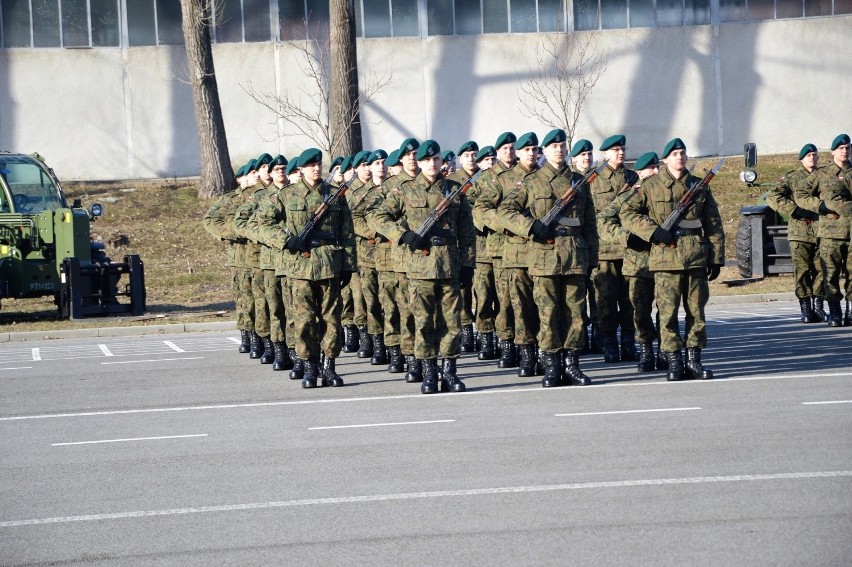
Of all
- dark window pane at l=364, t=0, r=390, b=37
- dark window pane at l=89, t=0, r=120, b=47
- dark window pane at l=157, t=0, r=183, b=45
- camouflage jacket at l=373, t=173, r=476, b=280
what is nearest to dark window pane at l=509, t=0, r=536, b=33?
dark window pane at l=364, t=0, r=390, b=37

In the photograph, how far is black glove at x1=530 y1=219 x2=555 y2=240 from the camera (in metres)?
13.3

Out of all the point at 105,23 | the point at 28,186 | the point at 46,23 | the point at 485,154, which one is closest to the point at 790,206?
the point at 485,154

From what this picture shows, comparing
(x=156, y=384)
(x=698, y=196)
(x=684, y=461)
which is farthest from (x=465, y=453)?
(x=156, y=384)

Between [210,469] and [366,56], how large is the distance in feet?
102

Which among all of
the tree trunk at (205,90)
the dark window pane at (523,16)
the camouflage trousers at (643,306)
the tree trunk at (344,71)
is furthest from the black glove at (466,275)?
the dark window pane at (523,16)

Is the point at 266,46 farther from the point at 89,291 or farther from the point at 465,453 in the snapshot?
the point at 465,453

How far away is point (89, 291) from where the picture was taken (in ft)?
78.5

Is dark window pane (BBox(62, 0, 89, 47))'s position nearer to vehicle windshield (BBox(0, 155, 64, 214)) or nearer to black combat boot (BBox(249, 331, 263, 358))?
vehicle windshield (BBox(0, 155, 64, 214))

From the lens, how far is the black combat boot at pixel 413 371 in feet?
46.7

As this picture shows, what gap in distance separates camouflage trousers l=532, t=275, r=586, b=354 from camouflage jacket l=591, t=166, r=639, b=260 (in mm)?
2360

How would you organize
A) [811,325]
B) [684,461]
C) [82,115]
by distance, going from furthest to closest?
[82,115] < [811,325] < [684,461]

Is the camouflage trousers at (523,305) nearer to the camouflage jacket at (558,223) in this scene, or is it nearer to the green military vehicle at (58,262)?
the camouflage jacket at (558,223)

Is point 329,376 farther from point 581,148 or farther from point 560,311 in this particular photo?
point 581,148

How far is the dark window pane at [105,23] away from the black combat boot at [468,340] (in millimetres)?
24575
